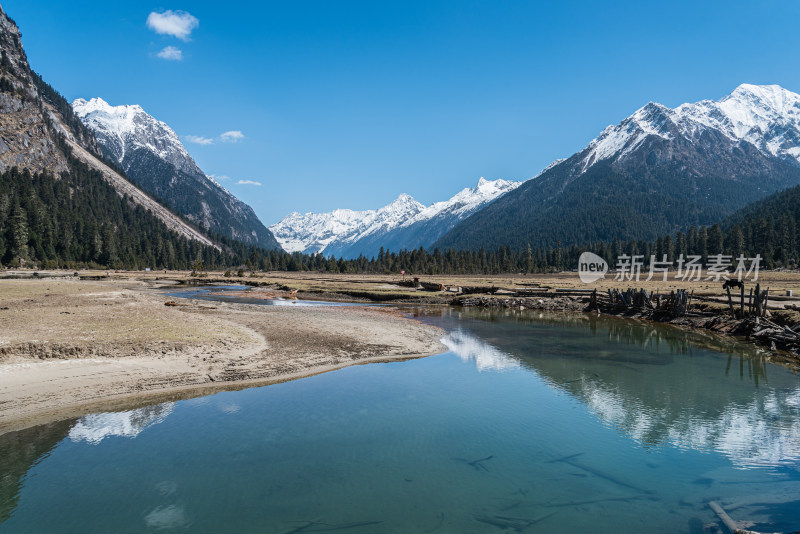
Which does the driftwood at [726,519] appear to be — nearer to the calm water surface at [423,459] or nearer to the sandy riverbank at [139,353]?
the calm water surface at [423,459]

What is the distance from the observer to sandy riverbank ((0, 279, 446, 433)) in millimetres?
16750

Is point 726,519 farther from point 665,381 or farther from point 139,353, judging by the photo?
point 139,353

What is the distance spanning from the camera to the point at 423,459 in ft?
43.6

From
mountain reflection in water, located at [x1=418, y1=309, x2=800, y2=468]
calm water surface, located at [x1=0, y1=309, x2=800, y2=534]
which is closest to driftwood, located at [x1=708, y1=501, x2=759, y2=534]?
calm water surface, located at [x1=0, y1=309, x2=800, y2=534]

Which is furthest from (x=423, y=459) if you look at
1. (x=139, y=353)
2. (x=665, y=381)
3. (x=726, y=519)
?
(x=665, y=381)

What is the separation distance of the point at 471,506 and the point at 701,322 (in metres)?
44.1

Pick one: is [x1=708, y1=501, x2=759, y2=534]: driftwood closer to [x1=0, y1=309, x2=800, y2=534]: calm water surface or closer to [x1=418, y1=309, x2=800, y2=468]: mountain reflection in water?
[x1=0, y1=309, x2=800, y2=534]: calm water surface

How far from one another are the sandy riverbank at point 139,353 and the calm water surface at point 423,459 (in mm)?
1606

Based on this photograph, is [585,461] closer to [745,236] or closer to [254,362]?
[254,362]

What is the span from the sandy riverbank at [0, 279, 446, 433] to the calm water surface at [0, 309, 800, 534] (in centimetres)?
161

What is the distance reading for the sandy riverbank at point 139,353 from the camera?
16.8 meters

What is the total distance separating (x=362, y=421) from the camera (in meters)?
16.4

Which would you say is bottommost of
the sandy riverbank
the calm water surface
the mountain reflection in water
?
the calm water surface

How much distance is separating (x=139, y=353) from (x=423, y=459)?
55.0 feet
